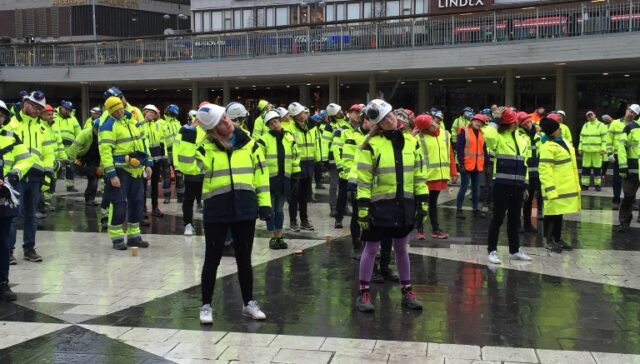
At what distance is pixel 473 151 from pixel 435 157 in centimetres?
193

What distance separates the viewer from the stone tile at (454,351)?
500cm

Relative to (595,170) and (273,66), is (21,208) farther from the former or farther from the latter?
(273,66)

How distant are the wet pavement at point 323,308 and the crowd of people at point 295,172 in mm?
336

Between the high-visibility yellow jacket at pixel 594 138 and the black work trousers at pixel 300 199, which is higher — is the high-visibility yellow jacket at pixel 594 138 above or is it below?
above

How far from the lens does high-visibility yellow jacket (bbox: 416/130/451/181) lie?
996cm

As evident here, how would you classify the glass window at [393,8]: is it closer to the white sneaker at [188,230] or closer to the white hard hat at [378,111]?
the white sneaker at [188,230]

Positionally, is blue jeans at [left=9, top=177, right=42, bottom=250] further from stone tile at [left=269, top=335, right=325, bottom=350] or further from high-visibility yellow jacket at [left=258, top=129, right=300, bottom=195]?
stone tile at [left=269, top=335, right=325, bottom=350]

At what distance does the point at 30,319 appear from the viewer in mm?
6078

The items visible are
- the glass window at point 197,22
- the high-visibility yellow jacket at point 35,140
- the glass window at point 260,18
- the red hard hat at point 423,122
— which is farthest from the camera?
the glass window at point 197,22

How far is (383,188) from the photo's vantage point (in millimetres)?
6207

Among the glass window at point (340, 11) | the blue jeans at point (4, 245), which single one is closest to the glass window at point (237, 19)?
the glass window at point (340, 11)

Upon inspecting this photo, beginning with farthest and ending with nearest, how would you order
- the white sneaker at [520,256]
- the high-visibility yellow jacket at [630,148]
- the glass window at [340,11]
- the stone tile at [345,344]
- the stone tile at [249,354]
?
the glass window at [340,11] < the high-visibility yellow jacket at [630,148] < the white sneaker at [520,256] < the stone tile at [345,344] < the stone tile at [249,354]

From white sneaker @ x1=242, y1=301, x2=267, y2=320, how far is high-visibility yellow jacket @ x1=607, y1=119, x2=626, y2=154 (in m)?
12.0

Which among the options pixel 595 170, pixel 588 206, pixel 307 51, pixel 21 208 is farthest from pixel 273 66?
pixel 21 208
